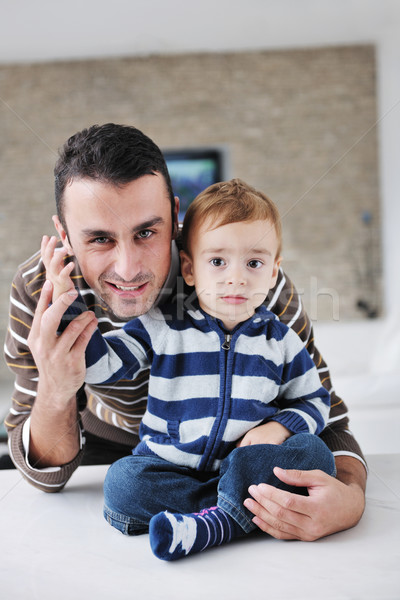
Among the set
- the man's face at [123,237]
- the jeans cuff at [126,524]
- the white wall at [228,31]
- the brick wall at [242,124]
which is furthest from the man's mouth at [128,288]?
the brick wall at [242,124]

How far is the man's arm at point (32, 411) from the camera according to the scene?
3.31ft

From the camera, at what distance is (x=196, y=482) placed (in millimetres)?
903

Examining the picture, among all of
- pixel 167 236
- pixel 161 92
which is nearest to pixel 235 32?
pixel 161 92

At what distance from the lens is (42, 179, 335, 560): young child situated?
2.88 ft

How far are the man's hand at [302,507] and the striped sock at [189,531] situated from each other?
4 centimetres

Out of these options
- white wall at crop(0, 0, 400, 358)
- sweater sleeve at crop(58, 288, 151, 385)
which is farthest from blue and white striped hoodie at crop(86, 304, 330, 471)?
white wall at crop(0, 0, 400, 358)

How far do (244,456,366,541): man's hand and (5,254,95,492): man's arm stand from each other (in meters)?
0.34

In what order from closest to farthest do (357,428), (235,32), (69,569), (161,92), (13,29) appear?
(69,569) → (357,428) → (13,29) → (235,32) → (161,92)

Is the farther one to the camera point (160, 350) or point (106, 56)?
point (106, 56)

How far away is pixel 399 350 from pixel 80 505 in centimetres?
213

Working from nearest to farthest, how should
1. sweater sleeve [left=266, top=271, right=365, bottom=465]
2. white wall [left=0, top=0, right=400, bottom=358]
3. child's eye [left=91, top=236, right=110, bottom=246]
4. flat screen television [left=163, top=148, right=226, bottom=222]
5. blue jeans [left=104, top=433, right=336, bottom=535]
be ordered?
blue jeans [left=104, top=433, right=336, bottom=535] → child's eye [left=91, top=236, right=110, bottom=246] → sweater sleeve [left=266, top=271, right=365, bottom=465] → white wall [left=0, top=0, right=400, bottom=358] → flat screen television [left=163, top=148, right=226, bottom=222]

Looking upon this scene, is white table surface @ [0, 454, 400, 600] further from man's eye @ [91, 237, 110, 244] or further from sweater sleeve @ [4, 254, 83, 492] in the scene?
man's eye @ [91, 237, 110, 244]

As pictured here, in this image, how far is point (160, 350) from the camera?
96cm

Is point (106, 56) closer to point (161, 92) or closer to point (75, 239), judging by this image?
point (161, 92)
